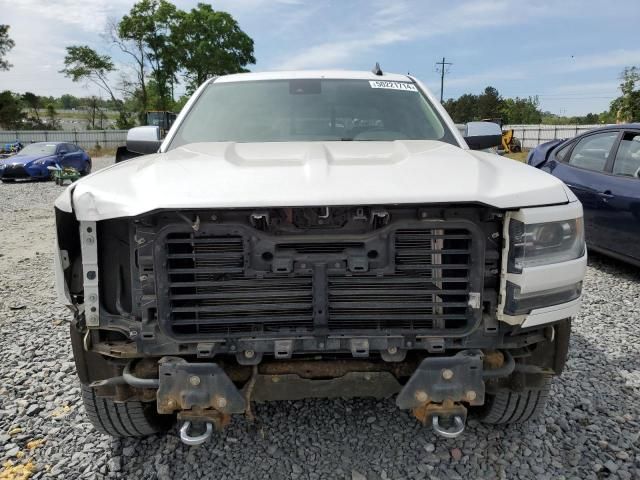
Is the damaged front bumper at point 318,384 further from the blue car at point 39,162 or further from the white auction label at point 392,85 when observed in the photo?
the blue car at point 39,162

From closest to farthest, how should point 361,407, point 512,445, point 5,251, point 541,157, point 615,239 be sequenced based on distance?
point 512,445, point 361,407, point 615,239, point 541,157, point 5,251

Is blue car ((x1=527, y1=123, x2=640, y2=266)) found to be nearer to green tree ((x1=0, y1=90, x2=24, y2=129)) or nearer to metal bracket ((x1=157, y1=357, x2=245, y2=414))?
metal bracket ((x1=157, y1=357, x2=245, y2=414))

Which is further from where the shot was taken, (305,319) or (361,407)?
(361,407)

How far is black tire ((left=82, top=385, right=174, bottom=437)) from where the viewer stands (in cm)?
241

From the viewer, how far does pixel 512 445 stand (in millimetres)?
2584

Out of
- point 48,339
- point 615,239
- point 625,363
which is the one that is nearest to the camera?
point 625,363

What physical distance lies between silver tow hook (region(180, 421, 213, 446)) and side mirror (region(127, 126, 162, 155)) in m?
1.99

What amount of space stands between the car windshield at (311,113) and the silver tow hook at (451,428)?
5.65 ft

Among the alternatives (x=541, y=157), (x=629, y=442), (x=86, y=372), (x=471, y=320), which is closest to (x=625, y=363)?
(x=629, y=442)

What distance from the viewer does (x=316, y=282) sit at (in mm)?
1978

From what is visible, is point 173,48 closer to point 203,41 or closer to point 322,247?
point 203,41

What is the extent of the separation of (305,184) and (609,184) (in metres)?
4.54

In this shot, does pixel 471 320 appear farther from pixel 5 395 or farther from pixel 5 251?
pixel 5 251

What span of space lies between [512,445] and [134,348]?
1.92 meters
